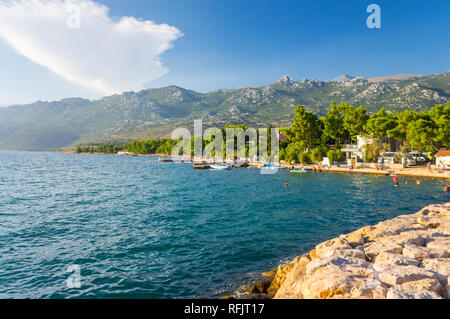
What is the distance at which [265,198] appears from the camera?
115 ft

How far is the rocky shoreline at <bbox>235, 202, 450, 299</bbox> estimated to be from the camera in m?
7.59

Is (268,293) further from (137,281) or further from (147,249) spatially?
(147,249)

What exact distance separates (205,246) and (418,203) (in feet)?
90.1

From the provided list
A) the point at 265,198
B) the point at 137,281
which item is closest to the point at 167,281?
the point at 137,281

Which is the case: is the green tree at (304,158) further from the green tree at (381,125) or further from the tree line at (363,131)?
the green tree at (381,125)

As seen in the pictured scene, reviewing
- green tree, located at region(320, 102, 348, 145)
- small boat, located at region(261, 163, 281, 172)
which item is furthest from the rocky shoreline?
green tree, located at region(320, 102, 348, 145)

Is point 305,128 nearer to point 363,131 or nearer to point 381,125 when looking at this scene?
point 363,131

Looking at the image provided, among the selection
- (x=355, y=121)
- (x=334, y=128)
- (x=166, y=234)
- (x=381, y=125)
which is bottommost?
(x=166, y=234)

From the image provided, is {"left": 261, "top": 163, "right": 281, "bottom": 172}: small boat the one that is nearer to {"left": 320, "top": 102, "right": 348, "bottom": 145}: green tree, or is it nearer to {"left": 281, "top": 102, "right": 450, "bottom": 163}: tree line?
{"left": 281, "top": 102, "right": 450, "bottom": 163}: tree line

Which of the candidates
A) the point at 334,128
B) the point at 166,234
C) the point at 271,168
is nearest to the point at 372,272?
the point at 166,234

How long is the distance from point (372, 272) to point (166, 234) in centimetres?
1490

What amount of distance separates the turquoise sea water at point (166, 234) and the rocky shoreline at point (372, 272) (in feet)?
10.0

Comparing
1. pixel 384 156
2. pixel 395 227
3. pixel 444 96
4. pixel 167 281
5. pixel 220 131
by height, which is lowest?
pixel 167 281

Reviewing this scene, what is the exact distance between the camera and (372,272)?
30.0ft
